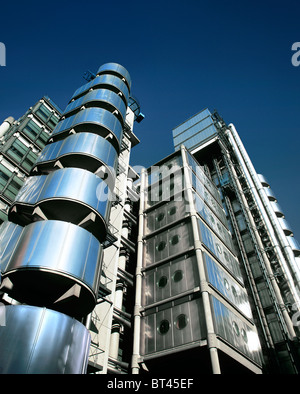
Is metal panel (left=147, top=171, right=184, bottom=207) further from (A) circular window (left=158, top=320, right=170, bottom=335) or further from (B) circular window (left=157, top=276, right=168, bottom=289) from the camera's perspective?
(A) circular window (left=158, top=320, right=170, bottom=335)

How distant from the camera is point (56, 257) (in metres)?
18.9

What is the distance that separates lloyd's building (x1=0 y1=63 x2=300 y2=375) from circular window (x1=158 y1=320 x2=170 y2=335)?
0.15m

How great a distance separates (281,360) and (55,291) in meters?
22.5

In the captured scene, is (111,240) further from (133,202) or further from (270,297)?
(270,297)

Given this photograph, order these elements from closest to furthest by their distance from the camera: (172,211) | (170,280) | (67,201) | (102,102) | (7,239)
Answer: (7,239) < (67,201) < (170,280) < (172,211) < (102,102)

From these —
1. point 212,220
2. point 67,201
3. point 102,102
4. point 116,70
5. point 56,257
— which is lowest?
point 56,257

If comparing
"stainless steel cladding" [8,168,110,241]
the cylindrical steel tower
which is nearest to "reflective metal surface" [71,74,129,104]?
the cylindrical steel tower

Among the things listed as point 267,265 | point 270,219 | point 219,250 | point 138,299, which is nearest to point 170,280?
point 138,299

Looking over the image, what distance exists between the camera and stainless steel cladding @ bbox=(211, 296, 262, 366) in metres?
22.2

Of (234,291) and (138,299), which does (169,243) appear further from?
(234,291)

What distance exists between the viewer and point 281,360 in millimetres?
28234

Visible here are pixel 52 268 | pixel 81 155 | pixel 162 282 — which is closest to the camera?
pixel 52 268

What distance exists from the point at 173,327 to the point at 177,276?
14.5ft

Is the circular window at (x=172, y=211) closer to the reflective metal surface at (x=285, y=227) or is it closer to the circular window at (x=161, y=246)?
the circular window at (x=161, y=246)
